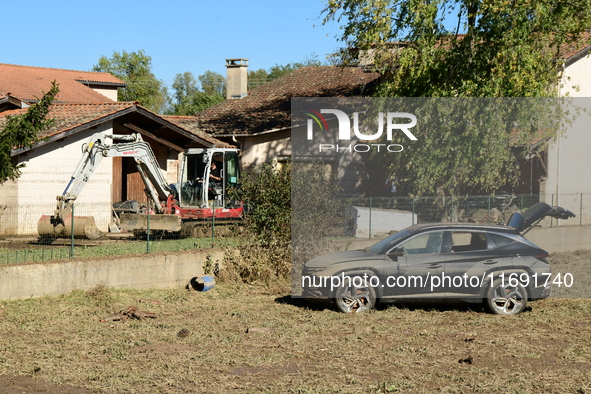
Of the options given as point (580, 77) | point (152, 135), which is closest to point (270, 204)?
point (152, 135)

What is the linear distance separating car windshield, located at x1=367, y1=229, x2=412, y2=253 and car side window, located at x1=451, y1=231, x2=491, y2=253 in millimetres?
793

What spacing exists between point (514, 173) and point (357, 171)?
7.46 meters

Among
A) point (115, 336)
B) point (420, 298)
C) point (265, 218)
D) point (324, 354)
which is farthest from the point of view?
point (265, 218)

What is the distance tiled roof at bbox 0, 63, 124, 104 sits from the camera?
36384 mm

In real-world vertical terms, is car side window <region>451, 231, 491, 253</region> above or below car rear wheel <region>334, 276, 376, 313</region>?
above

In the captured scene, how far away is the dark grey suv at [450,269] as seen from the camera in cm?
1361

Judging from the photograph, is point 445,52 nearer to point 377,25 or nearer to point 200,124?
point 377,25

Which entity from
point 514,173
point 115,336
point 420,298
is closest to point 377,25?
point 514,173

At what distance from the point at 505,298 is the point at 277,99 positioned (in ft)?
75.7

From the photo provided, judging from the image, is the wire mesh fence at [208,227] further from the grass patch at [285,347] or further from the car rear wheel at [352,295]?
the car rear wheel at [352,295]

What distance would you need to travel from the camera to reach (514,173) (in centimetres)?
2427

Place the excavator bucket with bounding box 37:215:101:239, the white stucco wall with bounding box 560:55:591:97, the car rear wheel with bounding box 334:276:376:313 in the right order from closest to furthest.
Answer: the car rear wheel with bounding box 334:276:376:313 < the excavator bucket with bounding box 37:215:101:239 < the white stucco wall with bounding box 560:55:591:97

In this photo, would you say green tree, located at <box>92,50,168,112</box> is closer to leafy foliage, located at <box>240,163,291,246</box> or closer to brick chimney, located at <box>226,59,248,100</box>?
brick chimney, located at <box>226,59,248,100</box>

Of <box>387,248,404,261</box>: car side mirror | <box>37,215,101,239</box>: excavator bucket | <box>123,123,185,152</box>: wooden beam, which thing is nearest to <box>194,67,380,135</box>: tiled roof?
<box>123,123,185,152</box>: wooden beam
